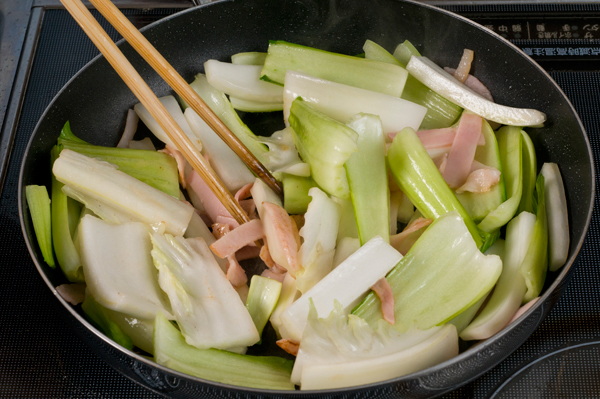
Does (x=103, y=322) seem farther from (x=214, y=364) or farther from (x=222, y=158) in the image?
(x=222, y=158)

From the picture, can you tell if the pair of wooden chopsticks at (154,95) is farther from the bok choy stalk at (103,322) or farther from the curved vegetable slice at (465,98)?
the curved vegetable slice at (465,98)

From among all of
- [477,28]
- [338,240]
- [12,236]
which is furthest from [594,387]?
[12,236]

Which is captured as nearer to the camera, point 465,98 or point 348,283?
point 348,283

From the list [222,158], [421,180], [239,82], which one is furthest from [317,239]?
[239,82]

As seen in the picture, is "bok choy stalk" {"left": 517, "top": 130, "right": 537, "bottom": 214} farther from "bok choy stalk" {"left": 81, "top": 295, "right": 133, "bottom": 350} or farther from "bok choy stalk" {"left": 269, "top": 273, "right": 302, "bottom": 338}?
"bok choy stalk" {"left": 81, "top": 295, "right": 133, "bottom": 350}

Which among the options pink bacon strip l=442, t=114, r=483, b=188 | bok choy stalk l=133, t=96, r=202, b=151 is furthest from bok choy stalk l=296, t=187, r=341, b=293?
bok choy stalk l=133, t=96, r=202, b=151

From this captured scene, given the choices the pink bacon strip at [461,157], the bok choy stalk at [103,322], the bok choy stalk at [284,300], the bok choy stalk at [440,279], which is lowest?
the bok choy stalk at [103,322]

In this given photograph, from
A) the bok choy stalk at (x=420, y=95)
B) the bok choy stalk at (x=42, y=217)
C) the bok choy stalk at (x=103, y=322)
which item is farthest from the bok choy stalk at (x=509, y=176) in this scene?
the bok choy stalk at (x=42, y=217)

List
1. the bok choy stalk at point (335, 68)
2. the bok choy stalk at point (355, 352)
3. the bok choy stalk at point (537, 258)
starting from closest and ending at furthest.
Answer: the bok choy stalk at point (355, 352) < the bok choy stalk at point (537, 258) < the bok choy stalk at point (335, 68)
